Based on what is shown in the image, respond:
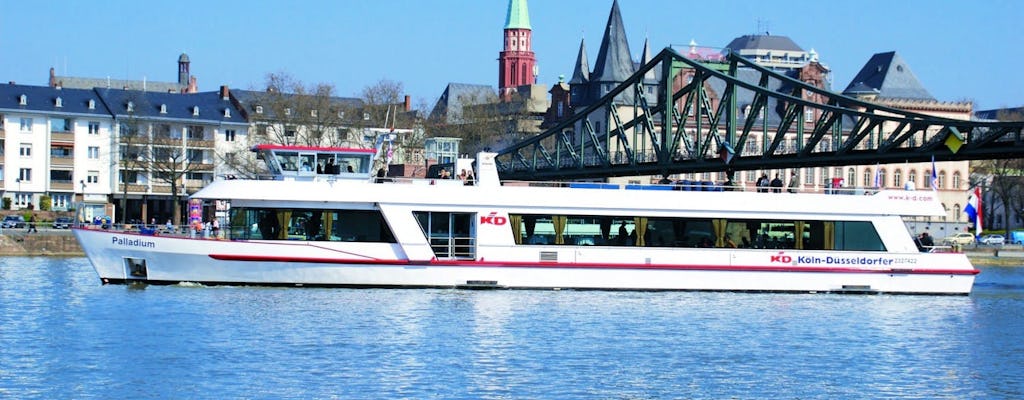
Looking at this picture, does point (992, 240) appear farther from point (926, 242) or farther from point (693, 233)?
point (693, 233)

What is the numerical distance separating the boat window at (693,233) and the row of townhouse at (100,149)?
187 feet

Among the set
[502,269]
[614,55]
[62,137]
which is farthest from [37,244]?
[614,55]

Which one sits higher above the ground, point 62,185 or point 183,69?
point 183,69

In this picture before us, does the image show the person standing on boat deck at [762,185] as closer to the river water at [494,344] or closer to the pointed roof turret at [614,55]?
the river water at [494,344]

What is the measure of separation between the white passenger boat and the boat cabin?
38mm

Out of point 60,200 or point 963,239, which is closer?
point 963,239

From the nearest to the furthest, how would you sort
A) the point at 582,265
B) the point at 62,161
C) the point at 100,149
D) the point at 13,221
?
1. the point at 582,265
2. the point at 13,221
3. the point at 62,161
4. the point at 100,149

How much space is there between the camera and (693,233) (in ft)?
122

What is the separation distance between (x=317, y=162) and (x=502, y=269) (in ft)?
17.8

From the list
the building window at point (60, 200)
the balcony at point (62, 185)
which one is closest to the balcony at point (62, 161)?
the balcony at point (62, 185)

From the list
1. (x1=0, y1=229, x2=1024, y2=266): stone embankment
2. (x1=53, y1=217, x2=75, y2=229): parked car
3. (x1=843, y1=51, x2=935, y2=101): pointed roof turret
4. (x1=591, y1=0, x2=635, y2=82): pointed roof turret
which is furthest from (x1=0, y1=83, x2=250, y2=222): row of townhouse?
(x1=843, y1=51, x2=935, y2=101): pointed roof turret

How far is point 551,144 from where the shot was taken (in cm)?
11238

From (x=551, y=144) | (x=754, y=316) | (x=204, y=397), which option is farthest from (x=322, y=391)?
(x=551, y=144)

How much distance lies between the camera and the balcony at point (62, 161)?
93.5 meters
